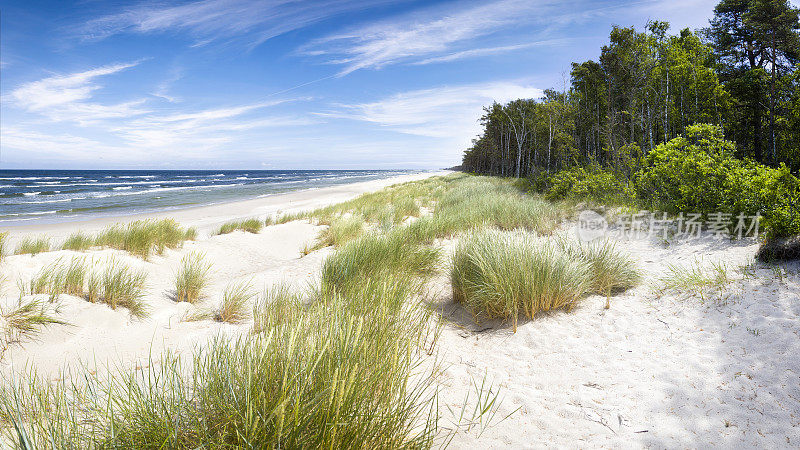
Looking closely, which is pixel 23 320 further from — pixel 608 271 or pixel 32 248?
pixel 608 271

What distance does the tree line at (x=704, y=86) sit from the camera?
17.3 metres

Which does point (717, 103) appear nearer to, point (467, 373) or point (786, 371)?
point (786, 371)

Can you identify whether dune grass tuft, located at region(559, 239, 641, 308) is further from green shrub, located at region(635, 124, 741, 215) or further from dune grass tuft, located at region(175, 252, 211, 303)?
dune grass tuft, located at region(175, 252, 211, 303)

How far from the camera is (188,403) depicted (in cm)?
162

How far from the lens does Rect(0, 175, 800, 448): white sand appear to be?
213 centimetres

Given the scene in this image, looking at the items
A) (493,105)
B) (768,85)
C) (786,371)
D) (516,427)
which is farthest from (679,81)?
(516,427)

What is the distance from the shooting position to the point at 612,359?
2965 millimetres

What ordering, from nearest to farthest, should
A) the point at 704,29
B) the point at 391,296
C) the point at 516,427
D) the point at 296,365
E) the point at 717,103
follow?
the point at 296,365 < the point at 516,427 < the point at 391,296 < the point at 717,103 < the point at 704,29

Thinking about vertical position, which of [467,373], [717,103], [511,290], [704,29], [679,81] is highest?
[704,29]

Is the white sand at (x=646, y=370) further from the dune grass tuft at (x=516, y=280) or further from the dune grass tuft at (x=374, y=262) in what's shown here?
the dune grass tuft at (x=374, y=262)

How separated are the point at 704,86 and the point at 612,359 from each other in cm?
2923

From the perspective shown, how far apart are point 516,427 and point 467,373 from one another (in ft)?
2.21

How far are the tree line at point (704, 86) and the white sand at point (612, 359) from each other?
11.6 meters

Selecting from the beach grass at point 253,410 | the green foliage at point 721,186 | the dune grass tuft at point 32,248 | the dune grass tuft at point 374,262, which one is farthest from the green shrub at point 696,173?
the dune grass tuft at point 32,248
